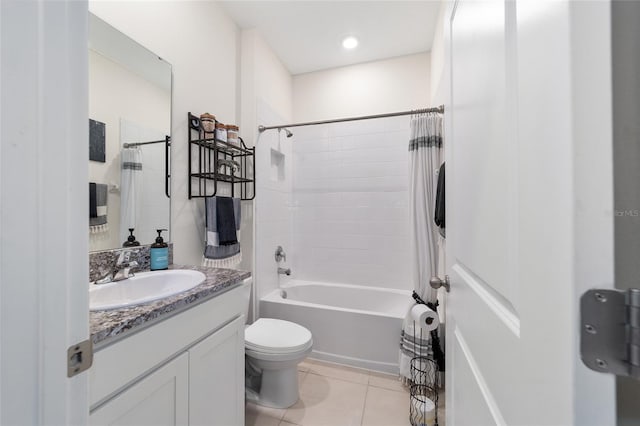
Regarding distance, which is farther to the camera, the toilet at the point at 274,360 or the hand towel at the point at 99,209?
the toilet at the point at 274,360

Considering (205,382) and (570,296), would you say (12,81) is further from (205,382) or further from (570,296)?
(205,382)

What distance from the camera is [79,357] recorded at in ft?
1.39

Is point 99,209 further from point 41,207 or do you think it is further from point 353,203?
point 353,203

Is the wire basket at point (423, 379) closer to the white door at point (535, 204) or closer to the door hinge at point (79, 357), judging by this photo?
the white door at point (535, 204)

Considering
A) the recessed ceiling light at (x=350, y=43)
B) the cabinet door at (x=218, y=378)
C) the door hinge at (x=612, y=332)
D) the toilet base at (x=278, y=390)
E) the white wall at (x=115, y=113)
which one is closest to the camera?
the door hinge at (x=612, y=332)

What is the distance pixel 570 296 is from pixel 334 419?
5.44ft

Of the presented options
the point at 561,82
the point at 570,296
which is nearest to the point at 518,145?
the point at 561,82

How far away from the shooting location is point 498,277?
0.49 meters

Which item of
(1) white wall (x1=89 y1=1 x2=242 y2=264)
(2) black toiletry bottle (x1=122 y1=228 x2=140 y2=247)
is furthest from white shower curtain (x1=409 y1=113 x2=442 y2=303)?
(2) black toiletry bottle (x1=122 y1=228 x2=140 y2=247)

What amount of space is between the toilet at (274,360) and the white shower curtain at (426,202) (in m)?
0.94

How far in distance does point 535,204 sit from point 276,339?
155 cm

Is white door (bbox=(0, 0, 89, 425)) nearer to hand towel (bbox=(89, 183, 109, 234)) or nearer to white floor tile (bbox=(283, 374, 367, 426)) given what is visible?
hand towel (bbox=(89, 183, 109, 234))

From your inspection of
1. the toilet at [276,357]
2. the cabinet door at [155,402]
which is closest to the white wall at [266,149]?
the toilet at [276,357]

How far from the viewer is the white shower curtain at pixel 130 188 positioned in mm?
1250
